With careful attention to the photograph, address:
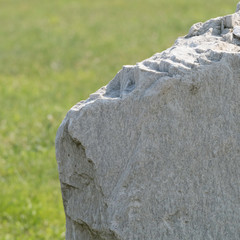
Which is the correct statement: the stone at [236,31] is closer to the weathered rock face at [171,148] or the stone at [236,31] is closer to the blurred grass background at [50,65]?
the weathered rock face at [171,148]

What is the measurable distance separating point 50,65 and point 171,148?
797cm

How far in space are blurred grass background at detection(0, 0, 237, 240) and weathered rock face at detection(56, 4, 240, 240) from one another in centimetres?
222

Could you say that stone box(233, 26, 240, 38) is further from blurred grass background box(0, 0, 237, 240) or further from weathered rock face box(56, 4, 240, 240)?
blurred grass background box(0, 0, 237, 240)

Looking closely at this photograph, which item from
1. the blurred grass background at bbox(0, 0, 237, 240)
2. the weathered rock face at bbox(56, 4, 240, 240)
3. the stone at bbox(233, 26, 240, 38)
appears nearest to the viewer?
the weathered rock face at bbox(56, 4, 240, 240)

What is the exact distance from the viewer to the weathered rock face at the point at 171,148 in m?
2.86

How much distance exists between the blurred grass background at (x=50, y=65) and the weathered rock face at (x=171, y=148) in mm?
2224

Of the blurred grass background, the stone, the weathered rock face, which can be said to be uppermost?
the stone

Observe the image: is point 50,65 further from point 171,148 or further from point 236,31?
point 171,148

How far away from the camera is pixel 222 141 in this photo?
113 inches

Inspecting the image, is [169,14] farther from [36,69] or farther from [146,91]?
[146,91]

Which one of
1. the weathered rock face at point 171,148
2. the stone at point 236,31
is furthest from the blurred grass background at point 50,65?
the stone at point 236,31

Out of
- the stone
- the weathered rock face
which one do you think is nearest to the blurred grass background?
the weathered rock face

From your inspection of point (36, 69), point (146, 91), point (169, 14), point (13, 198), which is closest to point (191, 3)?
point (169, 14)

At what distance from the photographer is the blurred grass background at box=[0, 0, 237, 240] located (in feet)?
18.3
